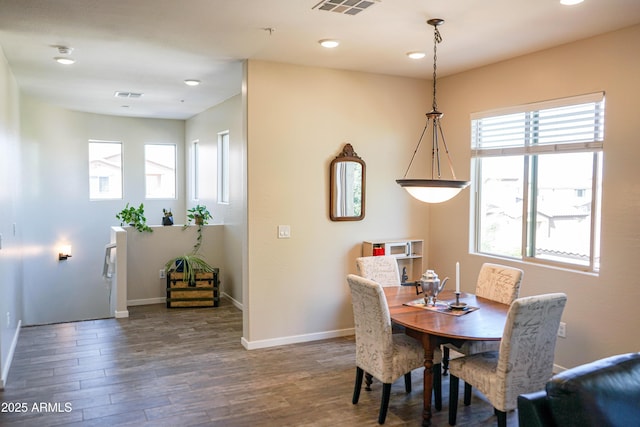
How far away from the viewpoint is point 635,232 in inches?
145

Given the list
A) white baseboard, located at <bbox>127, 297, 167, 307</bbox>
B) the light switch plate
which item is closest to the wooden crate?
white baseboard, located at <bbox>127, 297, 167, 307</bbox>

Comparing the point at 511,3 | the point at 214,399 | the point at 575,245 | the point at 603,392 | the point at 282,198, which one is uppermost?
the point at 511,3

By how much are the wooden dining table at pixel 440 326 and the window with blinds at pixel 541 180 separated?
3.41 ft

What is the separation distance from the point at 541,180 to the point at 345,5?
2.43 metres

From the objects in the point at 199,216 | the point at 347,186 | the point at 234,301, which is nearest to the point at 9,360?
the point at 234,301

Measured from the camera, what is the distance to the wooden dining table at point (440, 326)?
9.91 ft

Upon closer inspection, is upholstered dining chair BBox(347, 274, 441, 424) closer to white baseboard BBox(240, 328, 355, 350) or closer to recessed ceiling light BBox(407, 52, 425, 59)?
white baseboard BBox(240, 328, 355, 350)

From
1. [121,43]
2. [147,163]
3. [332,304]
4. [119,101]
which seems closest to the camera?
[121,43]

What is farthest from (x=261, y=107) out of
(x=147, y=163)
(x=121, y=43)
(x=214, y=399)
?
(x=147, y=163)

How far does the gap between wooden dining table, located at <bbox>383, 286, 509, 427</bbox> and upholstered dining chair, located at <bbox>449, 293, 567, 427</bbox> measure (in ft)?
0.42

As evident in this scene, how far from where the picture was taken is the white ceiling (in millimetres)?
3309

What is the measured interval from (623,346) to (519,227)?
136 cm

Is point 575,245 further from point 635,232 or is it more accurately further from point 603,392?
point 603,392

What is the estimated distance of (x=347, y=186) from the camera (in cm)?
525
